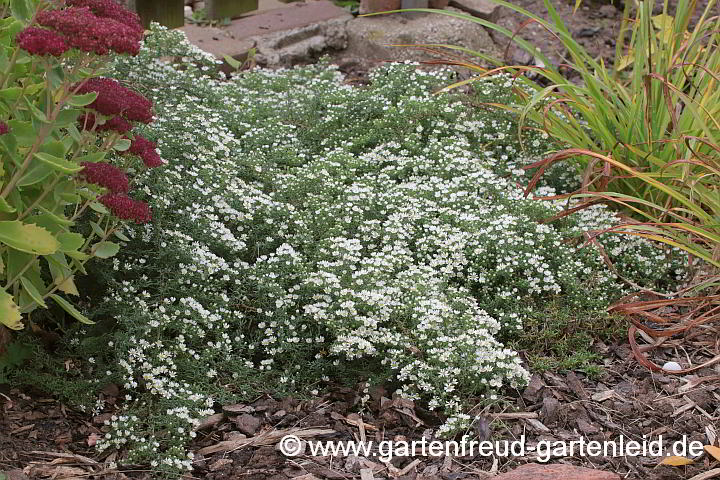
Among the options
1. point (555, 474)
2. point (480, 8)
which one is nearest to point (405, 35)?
point (480, 8)

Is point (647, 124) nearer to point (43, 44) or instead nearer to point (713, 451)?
point (713, 451)

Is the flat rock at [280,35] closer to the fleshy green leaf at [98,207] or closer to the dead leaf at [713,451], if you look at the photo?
the fleshy green leaf at [98,207]

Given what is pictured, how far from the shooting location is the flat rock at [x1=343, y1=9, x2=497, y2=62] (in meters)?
5.98

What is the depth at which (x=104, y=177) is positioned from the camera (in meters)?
2.49

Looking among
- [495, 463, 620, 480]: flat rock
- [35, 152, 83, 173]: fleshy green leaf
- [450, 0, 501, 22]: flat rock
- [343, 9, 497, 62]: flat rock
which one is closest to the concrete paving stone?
[343, 9, 497, 62]: flat rock

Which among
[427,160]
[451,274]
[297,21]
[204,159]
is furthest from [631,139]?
[297,21]

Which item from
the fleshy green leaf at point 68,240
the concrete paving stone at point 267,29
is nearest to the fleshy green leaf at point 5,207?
the fleshy green leaf at point 68,240

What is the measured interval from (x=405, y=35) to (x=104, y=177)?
3879 mm

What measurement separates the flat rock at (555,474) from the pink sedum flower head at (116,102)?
1613mm

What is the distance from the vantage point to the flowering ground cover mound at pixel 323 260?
3000 millimetres

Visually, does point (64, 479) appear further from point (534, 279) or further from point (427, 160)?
point (427, 160)

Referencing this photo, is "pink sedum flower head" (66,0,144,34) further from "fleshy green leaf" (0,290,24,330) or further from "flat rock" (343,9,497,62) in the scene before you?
"flat rock" (343,9,497,62)

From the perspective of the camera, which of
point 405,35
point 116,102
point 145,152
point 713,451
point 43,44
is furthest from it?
point 405,35

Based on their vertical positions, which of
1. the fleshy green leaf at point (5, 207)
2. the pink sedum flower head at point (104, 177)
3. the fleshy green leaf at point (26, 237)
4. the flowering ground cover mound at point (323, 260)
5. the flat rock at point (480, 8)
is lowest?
the flowering ground cover mound at point (323, 260)
